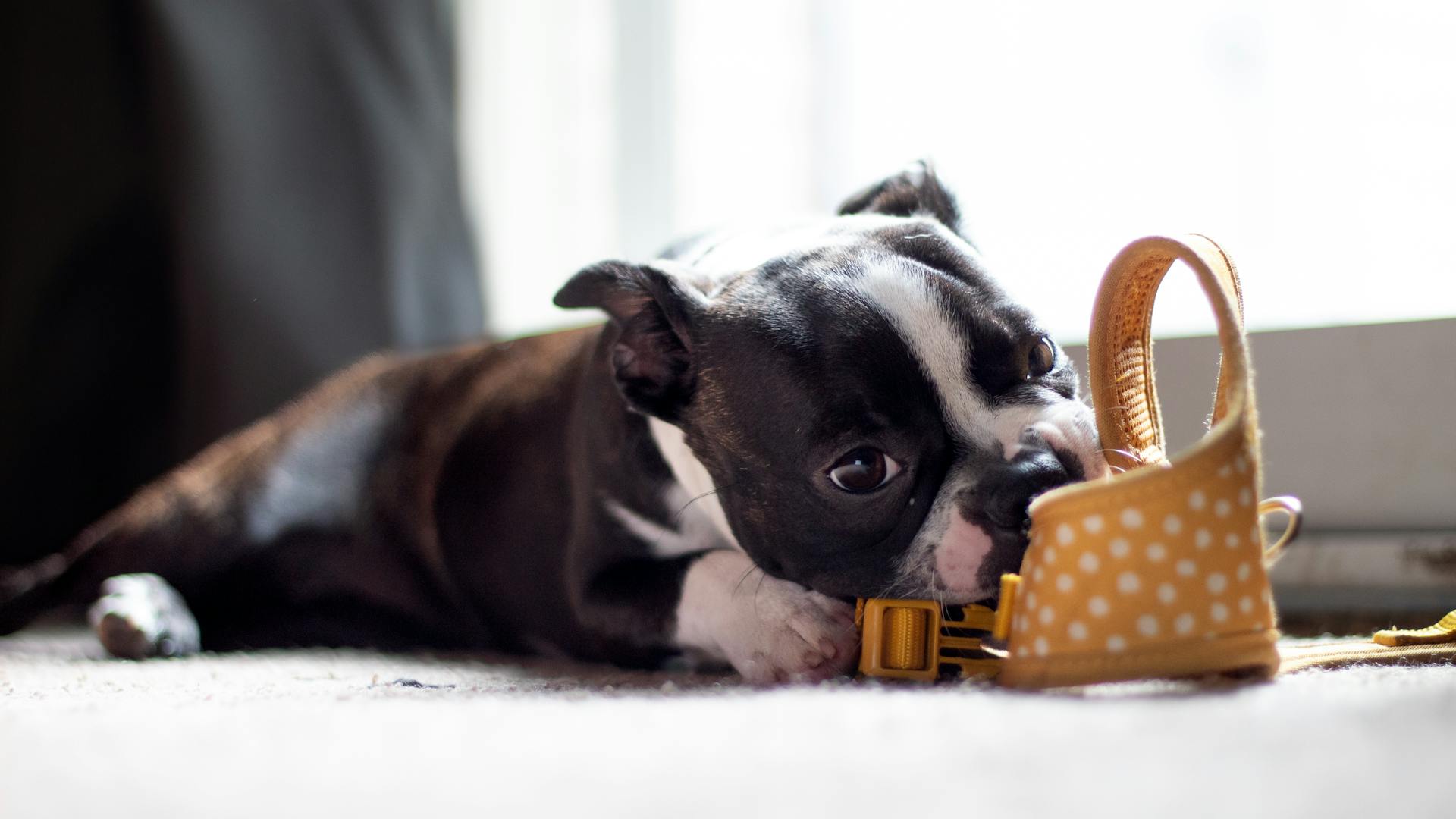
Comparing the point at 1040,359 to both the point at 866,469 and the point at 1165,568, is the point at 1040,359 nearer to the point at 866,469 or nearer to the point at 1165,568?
the point at 866,469

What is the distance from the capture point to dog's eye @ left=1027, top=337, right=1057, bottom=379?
1733 millimetres

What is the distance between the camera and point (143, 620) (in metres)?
2.22

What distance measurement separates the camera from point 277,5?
331cm

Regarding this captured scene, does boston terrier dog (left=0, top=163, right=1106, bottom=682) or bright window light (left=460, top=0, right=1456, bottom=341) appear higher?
bright window light (left=460, top=0, right=1456, bottom=341)

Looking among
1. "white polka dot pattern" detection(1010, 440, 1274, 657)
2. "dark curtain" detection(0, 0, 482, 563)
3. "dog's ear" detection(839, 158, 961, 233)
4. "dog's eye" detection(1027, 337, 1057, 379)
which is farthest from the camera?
"dark curtain" detection(0, 0, 482, 563)

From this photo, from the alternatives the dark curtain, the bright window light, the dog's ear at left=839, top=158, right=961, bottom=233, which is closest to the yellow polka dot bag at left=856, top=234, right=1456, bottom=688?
the bright window light

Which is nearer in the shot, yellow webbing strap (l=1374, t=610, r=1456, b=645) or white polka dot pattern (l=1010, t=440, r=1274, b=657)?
white polka dot pattern (l=1010, t=440, r=1274, b=657)

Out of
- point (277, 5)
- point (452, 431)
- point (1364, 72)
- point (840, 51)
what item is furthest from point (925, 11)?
point (277, 5)

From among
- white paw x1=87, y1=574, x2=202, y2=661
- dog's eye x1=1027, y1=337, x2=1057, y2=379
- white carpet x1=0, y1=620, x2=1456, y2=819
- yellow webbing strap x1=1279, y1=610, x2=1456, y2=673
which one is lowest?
white paw x1=87, y1=574, x2=202, y2=661

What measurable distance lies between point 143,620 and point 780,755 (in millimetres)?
1742

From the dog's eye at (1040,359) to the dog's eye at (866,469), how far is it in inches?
11.4

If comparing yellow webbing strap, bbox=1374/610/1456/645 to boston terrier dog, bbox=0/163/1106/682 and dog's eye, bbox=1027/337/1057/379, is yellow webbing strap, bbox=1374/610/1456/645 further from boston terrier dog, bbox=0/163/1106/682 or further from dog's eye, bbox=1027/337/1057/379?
dog's eye, bbox=1027/337/1057/379

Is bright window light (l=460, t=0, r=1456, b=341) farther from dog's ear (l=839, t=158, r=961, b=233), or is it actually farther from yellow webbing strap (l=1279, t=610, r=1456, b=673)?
yellow webbing strap (l=1279, t=610, r=1456, b=673)

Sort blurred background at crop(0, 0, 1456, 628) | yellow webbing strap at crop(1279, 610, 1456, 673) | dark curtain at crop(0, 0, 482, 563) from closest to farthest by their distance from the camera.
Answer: yellow webbing strap at crop(1279, 610, 1456, 673) < blurred background at crop(0, 0, 1456, 628) < dark curtain at crop(0, 0, 482, 563)
